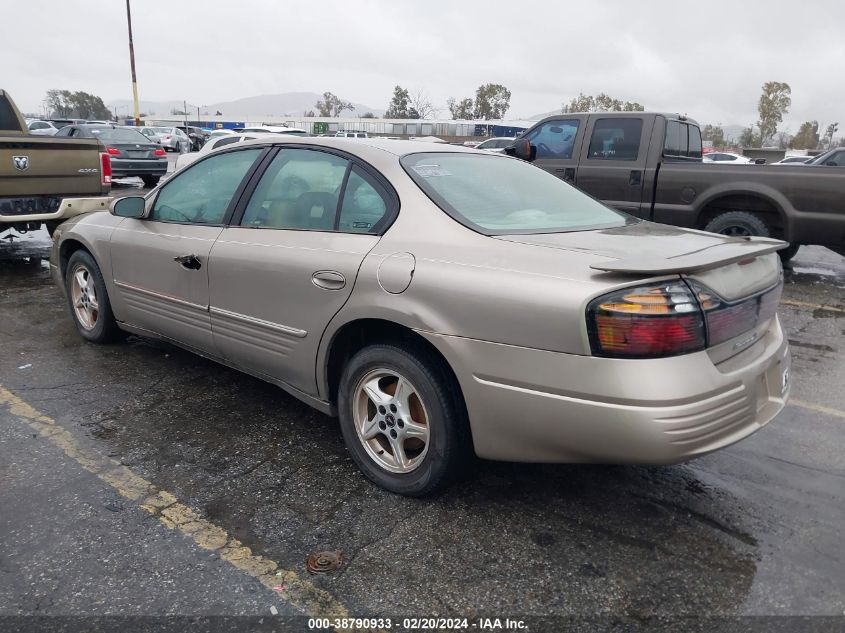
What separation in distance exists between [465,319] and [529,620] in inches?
42.1

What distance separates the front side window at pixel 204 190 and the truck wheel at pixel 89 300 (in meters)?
0.83

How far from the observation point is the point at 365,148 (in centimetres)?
339

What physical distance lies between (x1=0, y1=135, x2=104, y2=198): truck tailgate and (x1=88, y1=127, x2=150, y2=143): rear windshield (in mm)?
10314

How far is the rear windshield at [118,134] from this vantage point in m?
17.3


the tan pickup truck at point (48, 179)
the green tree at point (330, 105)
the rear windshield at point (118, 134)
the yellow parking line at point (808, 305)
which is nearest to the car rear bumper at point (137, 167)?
the rear windshield at point (118, 134)

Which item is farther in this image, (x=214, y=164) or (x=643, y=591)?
(x=214, y=164)

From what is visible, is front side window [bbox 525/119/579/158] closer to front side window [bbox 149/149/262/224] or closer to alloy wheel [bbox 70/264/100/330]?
front side window [bbox 149/149/262/224]

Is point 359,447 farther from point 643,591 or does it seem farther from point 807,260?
point 807,260

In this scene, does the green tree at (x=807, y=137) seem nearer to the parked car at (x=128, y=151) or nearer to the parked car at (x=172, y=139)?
the parked car at (x=172, y=139)

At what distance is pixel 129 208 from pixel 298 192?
141cm

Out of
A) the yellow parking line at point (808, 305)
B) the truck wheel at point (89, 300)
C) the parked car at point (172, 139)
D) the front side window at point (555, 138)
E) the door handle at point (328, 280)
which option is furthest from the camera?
the parked car at point (172, 139)

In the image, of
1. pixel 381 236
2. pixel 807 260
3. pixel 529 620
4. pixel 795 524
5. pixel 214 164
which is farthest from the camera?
pixel 807 260

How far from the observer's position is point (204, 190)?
4.04 meters

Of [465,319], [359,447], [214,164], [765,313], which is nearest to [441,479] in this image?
[359,447]
